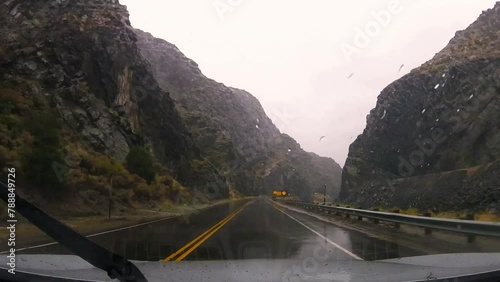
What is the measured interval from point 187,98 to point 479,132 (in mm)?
123794

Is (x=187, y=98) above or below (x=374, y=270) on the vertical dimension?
above

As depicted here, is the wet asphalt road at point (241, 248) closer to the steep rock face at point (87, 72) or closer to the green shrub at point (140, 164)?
the steep rock face at point (87, 72)

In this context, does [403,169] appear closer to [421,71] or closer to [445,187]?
[421,71]

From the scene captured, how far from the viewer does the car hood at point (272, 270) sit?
18.4 ft

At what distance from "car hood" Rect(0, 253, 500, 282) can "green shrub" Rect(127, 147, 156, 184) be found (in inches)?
1605

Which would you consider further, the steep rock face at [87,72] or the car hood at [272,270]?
the steep rock face at [87,72]

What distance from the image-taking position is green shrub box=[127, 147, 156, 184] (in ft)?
156

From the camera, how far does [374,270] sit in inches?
273

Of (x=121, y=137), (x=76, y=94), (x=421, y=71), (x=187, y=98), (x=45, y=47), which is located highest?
(x=187, y=98)

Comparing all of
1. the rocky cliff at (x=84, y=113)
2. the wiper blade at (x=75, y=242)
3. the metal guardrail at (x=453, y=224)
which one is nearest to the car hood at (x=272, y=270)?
the wiper blade at (x=75, y=242)

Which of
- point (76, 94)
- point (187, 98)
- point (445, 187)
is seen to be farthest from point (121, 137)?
point (187, 98)

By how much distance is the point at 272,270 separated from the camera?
7.43m

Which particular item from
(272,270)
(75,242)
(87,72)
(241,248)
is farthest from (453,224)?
(87,72)

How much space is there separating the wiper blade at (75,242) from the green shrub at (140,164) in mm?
43625
